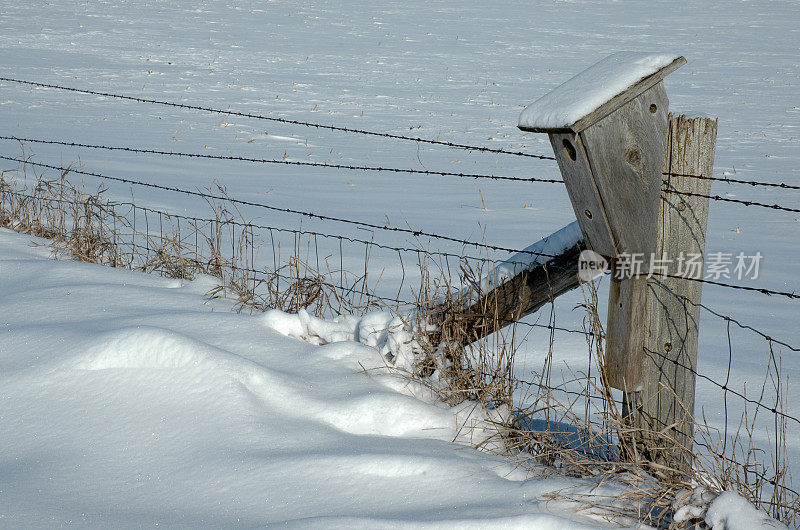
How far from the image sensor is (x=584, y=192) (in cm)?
235

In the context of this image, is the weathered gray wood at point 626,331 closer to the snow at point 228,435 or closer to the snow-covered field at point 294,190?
the snow at point 228,435

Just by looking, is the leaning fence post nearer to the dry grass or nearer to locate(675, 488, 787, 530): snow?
the dry grass

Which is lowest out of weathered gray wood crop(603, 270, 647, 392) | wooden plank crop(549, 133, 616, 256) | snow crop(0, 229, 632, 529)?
snow crop(0, 229, 632, 529)

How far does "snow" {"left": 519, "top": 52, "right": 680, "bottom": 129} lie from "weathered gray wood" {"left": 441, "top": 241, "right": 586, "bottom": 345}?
56 centimetres

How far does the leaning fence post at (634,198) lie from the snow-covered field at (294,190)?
0.59 meters

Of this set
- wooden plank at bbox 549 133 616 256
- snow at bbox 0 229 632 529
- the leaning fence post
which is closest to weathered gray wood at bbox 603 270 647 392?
the leaning fence post

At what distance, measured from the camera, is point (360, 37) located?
994 inches

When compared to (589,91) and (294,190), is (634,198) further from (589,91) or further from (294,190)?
(294,190)

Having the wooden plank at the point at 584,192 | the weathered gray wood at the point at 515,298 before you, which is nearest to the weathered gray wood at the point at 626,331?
the wooden plank at the point at 584,192

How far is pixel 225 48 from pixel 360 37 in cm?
479

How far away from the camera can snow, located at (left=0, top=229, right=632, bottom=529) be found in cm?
221

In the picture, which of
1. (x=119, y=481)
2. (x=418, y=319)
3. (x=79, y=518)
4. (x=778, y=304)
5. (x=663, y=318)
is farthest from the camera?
(x=778, y=304)

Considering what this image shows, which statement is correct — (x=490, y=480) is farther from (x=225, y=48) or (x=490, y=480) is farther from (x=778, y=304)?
(x=225, y=48)

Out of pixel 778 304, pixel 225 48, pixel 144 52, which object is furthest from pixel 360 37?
pixel 778 304
